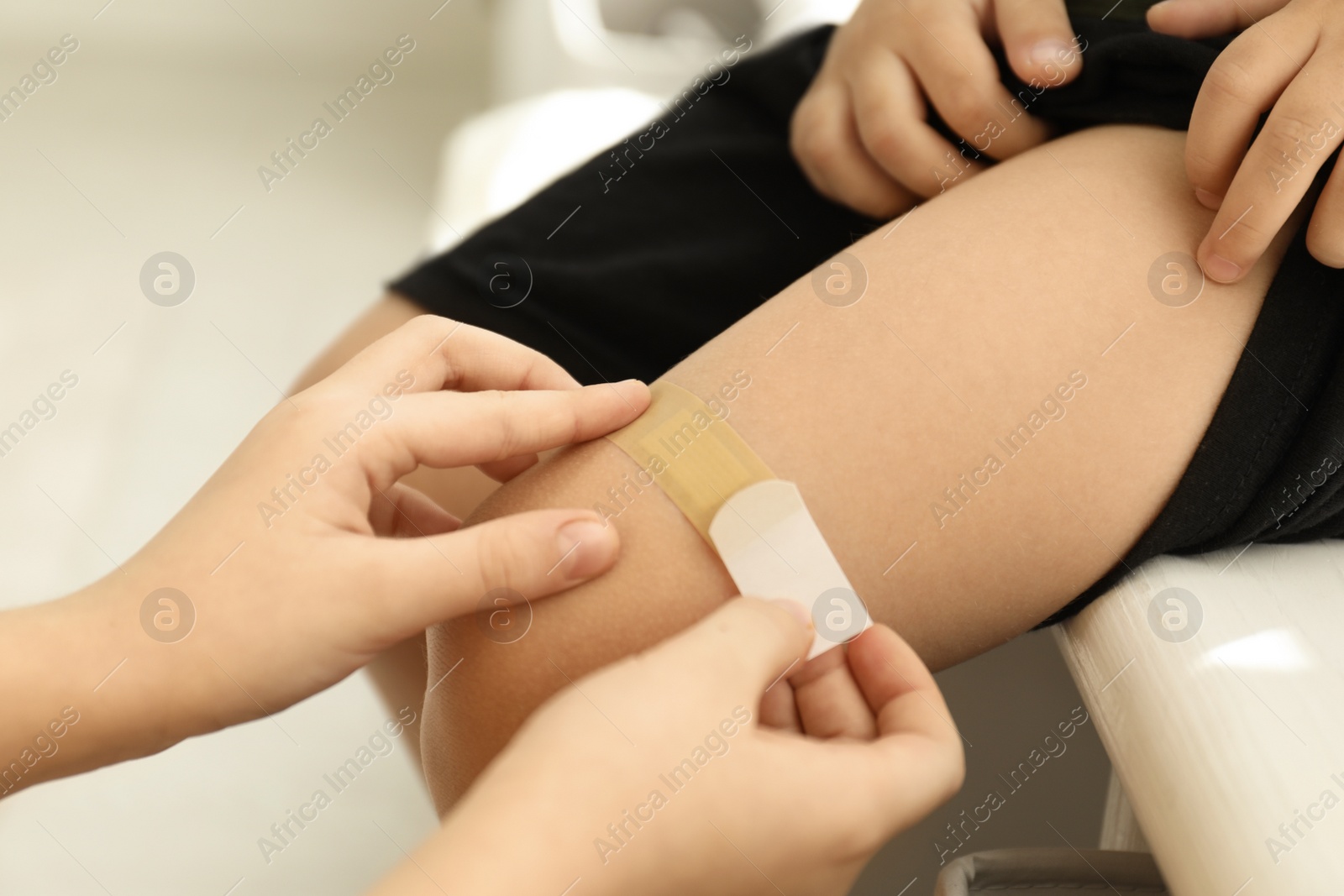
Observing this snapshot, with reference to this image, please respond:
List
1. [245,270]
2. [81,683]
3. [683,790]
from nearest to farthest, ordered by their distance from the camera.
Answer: [683,790] → [81,683] → [245,270]

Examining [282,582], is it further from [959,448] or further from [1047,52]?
[1047,52]

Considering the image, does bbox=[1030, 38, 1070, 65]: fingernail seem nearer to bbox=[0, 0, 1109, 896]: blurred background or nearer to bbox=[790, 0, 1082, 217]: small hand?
bbox=[790, 0, 1082, 217]: small hand

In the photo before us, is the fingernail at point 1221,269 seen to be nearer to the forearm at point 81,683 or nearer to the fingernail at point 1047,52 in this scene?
the fingernail at point 1047,52

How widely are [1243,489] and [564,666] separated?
44cm

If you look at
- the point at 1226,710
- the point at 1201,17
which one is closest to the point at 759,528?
the point at 1226,710

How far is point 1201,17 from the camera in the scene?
705 millimetres

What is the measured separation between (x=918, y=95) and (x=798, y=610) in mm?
502

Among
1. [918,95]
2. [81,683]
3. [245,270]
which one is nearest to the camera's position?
[81,683]

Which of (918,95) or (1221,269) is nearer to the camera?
(1221,269)

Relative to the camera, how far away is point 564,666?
615mm

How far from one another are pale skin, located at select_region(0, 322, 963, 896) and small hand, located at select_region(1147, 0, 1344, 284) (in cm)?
34

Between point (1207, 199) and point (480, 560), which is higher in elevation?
point (480, 560)

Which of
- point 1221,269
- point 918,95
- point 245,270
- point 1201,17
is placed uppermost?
point 245,270

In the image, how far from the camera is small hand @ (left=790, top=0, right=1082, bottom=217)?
76 cm
